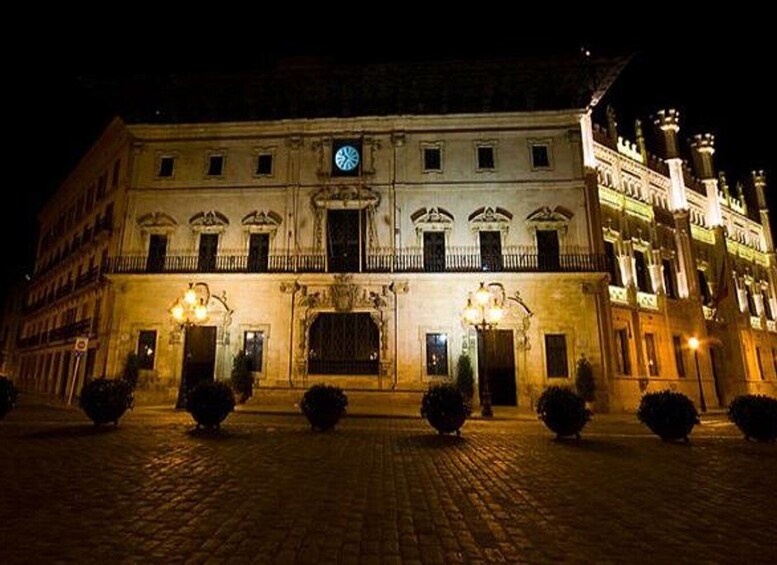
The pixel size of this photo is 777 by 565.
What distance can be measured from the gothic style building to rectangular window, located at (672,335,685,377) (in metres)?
0.12

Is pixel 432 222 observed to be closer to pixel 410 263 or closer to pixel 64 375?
pixel 410 263

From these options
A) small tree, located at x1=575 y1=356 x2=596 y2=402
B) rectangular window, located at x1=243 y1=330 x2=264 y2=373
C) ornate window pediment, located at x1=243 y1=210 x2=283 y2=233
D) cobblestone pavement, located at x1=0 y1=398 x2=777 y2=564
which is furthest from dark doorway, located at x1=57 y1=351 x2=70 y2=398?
small tree, located at x1=575 y1=356 x2=596 y2=402

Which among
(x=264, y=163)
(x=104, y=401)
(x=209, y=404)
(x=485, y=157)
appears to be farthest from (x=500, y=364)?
(x=264, y=163)

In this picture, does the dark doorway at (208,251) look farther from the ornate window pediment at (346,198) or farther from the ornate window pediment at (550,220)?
the ornate window pediment at (550,220)

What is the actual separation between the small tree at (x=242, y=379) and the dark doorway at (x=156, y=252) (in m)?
7.20

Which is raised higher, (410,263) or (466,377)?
(410,263)

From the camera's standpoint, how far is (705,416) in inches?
773

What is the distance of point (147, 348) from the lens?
21344mm

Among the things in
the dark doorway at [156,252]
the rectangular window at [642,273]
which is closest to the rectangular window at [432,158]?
the rectangular window at [642,273]

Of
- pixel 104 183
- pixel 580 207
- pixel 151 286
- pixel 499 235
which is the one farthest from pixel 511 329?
pixel 104 183

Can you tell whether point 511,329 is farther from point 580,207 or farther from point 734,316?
point 734,316

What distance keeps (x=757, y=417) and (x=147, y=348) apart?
23605mm

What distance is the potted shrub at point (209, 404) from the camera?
11047 millimetres

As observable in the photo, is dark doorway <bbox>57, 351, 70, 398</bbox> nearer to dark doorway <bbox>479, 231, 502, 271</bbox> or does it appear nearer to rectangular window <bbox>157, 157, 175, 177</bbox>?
rectangular window <bbox>157, 157, 175, 177</bbox>
